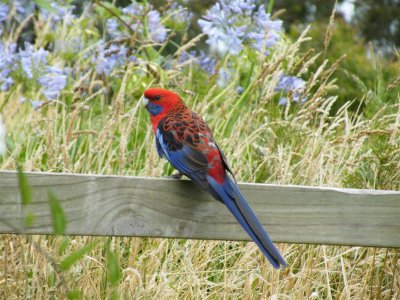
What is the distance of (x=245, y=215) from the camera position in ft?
7.08

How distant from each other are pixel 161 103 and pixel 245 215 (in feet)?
3.22

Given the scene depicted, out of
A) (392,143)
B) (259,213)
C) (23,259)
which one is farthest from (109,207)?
(392,143)

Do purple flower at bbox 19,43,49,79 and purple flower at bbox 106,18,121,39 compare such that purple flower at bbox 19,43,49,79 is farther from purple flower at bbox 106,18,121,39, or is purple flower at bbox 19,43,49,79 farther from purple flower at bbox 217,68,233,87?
purple flower at bbox 217,68,233,87

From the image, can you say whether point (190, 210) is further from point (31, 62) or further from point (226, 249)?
point (31, 62)

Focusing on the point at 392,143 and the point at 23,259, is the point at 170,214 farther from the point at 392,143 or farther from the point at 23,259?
the point at 392,143

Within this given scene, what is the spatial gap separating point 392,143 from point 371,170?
0.75 ft

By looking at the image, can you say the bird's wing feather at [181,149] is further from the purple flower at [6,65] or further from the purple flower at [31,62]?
the purple flower at [6,65]

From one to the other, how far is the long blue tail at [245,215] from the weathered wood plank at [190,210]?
0.08 meters

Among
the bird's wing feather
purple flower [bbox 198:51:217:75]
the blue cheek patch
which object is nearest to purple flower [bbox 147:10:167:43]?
purple flower [bbox 198:51:217:75]

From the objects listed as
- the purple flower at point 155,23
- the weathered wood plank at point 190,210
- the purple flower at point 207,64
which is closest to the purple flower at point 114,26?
the purple flower at point 155,23

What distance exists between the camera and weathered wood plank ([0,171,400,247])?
205 cm

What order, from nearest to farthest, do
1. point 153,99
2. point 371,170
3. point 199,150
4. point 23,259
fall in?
point 199,150, point 23,259, point 153,99, point 371,170

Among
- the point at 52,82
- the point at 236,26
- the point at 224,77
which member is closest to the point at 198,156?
the point at 52,82

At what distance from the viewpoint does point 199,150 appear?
2.65 meters
